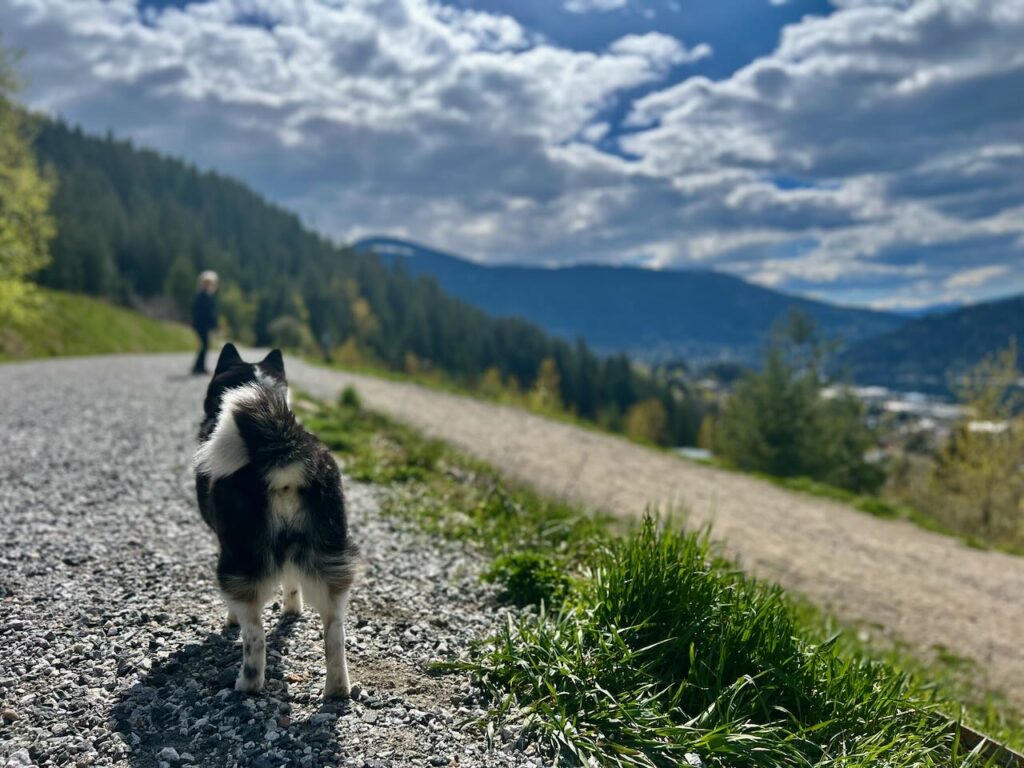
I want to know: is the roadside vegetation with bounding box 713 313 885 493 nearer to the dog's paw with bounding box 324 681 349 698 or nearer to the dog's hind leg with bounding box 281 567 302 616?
the dog's hind leg with bounding box 281 567 302 616

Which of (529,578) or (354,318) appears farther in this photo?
(354,318)

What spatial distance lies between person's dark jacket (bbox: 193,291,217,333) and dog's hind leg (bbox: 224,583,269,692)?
64.3ft

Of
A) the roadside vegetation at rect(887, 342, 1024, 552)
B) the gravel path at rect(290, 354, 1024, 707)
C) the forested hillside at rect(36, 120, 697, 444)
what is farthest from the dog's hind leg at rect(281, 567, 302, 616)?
the forested hillside at rect(36, 120, 697, 444)

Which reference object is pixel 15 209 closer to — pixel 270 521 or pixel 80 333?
pixel 80 333

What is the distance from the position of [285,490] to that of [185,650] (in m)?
1.77

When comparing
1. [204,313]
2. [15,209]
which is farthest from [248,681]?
[15,209]

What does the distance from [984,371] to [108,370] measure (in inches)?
1711

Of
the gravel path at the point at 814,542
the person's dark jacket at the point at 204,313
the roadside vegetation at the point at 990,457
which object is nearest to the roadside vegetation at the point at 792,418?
the roadside vegetation at the point at 990,457

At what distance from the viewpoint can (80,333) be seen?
168 ft

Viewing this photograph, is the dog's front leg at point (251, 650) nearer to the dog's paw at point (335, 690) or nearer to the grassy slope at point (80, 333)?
the dog's paw at point (335, 690)

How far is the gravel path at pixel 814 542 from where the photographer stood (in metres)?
10.1

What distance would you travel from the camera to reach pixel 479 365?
155m

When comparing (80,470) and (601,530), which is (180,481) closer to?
(80,470)

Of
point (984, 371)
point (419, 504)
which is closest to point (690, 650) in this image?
point (419, 504)
